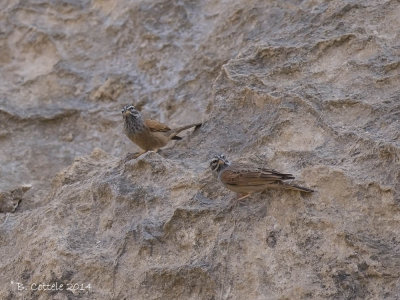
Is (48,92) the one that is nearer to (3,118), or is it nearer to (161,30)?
(3,118)

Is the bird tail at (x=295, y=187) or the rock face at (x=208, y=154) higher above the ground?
the bird tail at (x=295, y=187)

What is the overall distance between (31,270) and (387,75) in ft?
13.0

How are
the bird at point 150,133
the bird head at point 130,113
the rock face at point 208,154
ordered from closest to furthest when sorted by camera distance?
1. the rock face at point 208,154
2. the bird at point 150,133
3. the bird head at point 130,113

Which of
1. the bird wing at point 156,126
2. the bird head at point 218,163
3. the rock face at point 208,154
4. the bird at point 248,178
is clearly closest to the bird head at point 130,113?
the bird wing at point 156,126

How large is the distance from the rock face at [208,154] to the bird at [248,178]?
0.12 metres

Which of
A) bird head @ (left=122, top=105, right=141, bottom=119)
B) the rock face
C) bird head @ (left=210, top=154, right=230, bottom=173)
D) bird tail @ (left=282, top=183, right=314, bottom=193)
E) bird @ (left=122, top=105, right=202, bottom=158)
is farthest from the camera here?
bird head @ (left=122, top=105, right=141, bottom=119)

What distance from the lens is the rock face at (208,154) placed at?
621cm

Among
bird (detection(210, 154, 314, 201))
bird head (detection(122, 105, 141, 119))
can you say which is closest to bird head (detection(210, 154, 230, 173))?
bird (detection(210, 154, 314, 201))

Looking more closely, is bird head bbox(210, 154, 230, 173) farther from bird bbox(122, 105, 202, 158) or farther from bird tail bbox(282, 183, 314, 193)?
bird bbox(122, 105, 202, 158)

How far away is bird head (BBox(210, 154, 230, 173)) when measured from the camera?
22.9 ft

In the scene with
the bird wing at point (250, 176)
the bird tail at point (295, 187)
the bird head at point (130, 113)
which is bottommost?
the bird head at point (130, 113)

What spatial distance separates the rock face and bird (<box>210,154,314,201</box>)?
0.12 metres

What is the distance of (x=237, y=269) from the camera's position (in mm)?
6180

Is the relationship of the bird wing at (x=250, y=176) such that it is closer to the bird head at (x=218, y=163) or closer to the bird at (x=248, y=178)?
the bird at (x=248, y=178)
